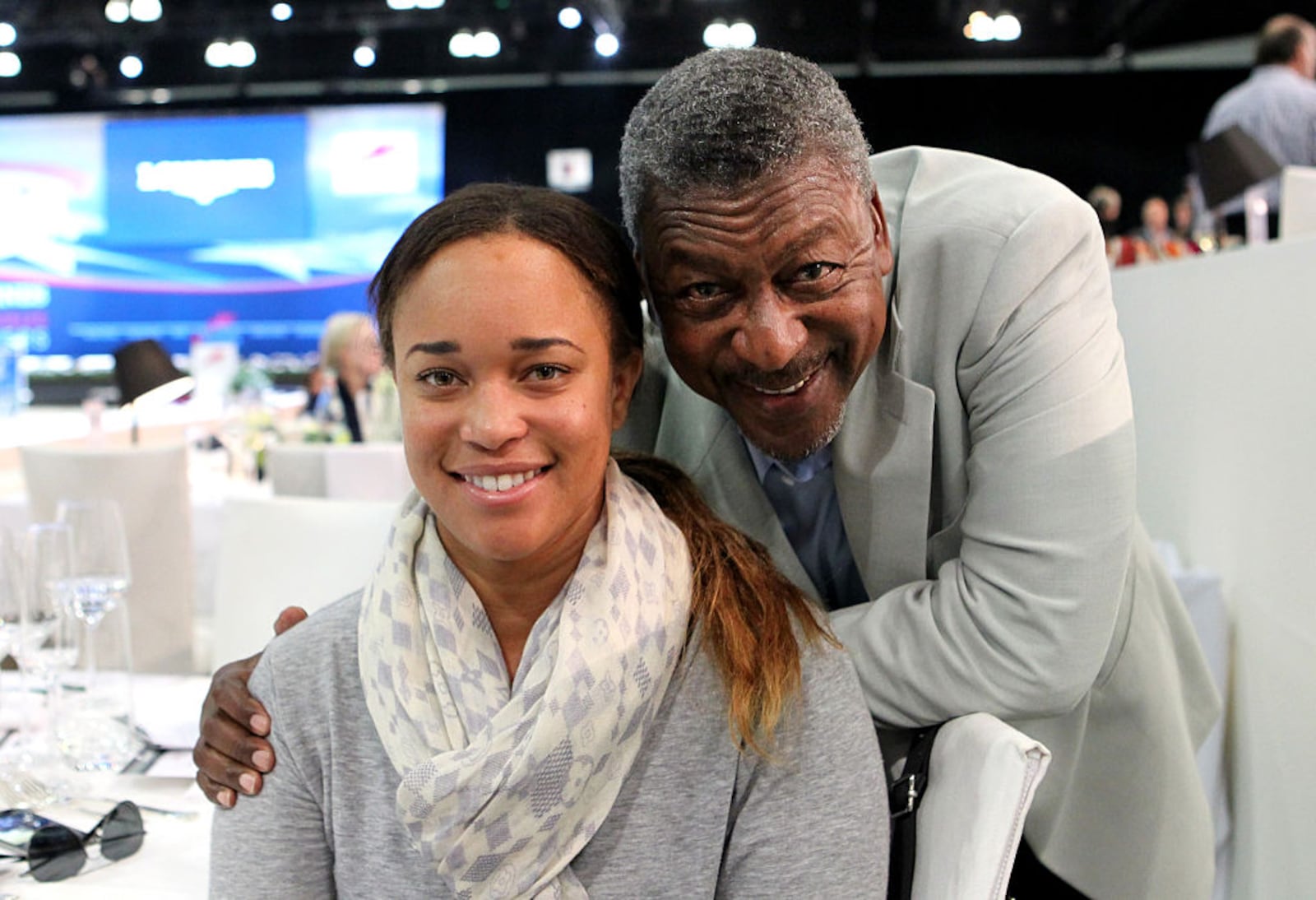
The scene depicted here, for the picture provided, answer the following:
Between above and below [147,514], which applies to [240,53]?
above

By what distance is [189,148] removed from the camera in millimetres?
12125

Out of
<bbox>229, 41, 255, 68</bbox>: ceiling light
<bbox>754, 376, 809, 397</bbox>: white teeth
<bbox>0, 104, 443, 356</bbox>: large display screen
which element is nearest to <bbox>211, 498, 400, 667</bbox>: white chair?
<bbox>754, 376, 809, 397</bbox>: white teeth

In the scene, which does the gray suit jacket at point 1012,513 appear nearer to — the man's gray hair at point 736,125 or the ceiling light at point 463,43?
the man's gray hair at point 736,125

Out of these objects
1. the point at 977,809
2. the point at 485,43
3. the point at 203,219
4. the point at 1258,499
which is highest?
the point at 485,43

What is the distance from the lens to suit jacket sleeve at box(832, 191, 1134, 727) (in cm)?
134

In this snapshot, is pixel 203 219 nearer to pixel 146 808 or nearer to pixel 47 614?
pixel 47 614

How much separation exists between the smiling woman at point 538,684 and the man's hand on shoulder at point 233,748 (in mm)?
16

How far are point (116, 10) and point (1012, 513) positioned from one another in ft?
35.7

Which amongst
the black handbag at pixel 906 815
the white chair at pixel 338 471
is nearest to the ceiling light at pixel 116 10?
the white chair at pixel 338 471

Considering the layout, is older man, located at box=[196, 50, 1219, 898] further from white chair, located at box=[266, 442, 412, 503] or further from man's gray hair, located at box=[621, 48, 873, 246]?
white chair, located at box=[266, 442, 412, 503]

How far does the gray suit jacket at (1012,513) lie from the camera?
135cm

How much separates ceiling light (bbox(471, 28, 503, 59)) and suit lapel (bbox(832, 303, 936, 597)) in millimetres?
10313

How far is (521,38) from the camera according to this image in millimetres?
10992

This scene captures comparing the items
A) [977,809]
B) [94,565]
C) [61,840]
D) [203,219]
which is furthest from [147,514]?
[203,219]
